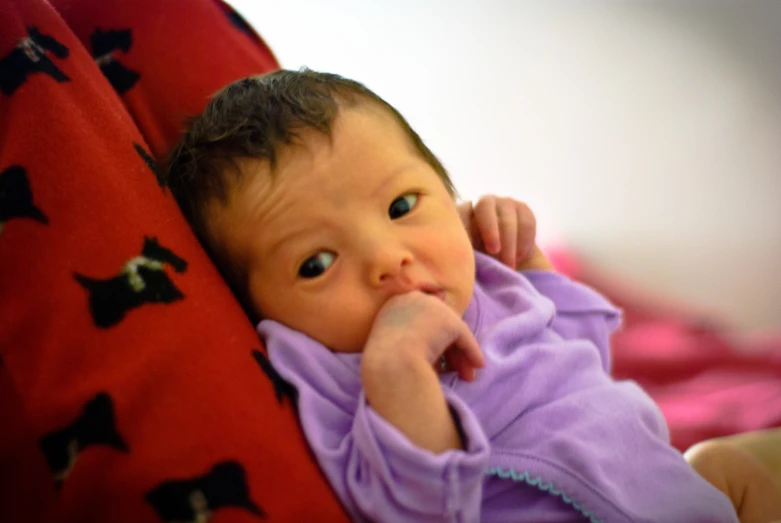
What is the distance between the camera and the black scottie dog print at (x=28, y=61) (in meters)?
0.53

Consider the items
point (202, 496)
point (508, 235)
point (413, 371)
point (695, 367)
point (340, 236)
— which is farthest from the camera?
point (695, 367)

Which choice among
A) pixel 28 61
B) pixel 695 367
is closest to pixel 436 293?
pixel 28 61

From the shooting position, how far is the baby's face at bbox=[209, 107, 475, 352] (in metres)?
0.62

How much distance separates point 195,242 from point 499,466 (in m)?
0.38

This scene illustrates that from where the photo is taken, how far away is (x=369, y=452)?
52cm

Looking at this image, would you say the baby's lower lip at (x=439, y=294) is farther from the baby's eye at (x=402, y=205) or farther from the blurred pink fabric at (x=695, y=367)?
the blurred pink fabric at (x=695, y=367)

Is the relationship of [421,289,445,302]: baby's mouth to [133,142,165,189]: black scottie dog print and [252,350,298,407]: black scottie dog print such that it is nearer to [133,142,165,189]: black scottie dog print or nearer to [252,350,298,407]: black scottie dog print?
[252,350,298,407]: black scottie dog print

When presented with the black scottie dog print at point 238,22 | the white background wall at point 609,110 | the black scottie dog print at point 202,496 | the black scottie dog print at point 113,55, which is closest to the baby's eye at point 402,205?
the black scottie dog print at point 202,496

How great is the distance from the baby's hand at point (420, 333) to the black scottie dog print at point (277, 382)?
9 centimetres

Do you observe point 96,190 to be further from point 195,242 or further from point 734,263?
point 734,263

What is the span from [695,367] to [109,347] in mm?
1129

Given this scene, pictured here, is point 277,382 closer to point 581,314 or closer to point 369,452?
point 369,452

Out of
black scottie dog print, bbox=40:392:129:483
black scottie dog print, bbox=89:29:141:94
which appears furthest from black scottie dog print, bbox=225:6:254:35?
black scottie dog print, bbox=40:392:129:483

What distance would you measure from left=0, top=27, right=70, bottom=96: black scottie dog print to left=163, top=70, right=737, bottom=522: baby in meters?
0.17
